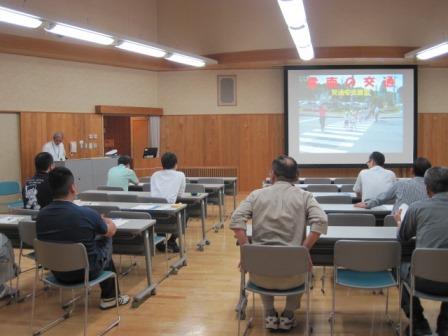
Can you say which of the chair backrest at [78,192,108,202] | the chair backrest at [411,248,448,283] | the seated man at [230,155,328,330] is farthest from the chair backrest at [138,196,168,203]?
the chair backrest at [411,248,448,283]

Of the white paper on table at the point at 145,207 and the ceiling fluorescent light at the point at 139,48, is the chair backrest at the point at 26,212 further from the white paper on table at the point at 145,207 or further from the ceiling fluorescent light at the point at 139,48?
the ceiling fluorescent light at the point at 139,48

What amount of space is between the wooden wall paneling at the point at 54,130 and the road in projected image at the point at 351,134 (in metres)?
5.35

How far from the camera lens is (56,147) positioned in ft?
31.6

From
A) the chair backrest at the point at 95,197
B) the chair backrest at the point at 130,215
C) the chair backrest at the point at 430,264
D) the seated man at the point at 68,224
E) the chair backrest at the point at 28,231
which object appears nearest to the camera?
the chair backrest at the point at 430,264

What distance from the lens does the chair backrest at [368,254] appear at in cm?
333

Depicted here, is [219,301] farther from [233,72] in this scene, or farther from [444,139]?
[444,139]

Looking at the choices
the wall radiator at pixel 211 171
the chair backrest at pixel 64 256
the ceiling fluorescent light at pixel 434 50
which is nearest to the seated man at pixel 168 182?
the chair backrest at pixel 64 256

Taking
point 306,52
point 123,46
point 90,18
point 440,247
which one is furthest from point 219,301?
point 90,18

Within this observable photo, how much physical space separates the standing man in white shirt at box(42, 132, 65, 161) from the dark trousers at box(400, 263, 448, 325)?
25.5 feet

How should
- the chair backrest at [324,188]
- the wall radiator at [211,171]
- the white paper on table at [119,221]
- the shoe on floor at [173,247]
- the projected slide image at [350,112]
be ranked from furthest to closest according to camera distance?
1. the wall radiator at [211,171]
2. the projected slide image at [350,112]
3. the chair backrest at [324,188]
4. the shoe on floor at [173,247]
5. the white paper on table at [119,221]

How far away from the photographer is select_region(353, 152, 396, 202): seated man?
5652mm

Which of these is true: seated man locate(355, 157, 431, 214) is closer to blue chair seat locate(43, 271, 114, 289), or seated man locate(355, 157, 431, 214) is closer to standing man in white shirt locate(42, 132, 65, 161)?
blue chair seat locate(43, 271, 114, 289)

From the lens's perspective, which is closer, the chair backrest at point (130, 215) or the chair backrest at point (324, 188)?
the chair backrest at point (130, 215)

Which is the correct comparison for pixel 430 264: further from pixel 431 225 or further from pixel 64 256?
pixel 64 256
